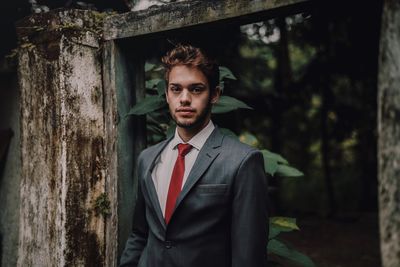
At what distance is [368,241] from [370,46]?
96.9 inches

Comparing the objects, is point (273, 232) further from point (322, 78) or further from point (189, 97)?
point (322, 78)

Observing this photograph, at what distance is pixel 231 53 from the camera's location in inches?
240

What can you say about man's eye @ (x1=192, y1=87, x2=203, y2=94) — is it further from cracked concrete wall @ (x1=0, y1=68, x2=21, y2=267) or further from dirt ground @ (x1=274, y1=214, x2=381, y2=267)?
dirt ground @ (x1=274, y1=214, x2=381, y2=267)

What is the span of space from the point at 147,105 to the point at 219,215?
2.90 ft

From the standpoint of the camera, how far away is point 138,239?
2.24 meters

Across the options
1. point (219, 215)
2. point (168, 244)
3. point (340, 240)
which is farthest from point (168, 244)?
point (340, 240)

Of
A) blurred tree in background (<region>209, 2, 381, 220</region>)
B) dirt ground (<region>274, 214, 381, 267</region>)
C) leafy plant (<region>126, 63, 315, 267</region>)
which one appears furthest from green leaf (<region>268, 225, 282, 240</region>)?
dirt ground (<region>274, 214, 381, 267</region>)

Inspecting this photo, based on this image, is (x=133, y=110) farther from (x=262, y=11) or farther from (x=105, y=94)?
(x=262, y=11)

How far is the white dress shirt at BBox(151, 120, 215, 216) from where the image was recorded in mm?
2025

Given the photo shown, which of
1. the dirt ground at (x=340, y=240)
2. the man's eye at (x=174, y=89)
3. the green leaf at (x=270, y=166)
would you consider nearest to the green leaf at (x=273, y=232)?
the green leaf at (x=270, y=166)

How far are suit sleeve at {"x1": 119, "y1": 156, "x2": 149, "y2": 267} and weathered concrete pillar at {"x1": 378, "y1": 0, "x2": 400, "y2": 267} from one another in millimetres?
1067

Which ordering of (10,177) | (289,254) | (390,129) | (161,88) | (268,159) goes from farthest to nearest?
(10,177) < (268,159) < (161,88) < (289,254) < (390,129)

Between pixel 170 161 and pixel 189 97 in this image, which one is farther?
pixel 170 161

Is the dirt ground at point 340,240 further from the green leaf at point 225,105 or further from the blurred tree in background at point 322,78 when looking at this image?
the green leaf at point 225,105
